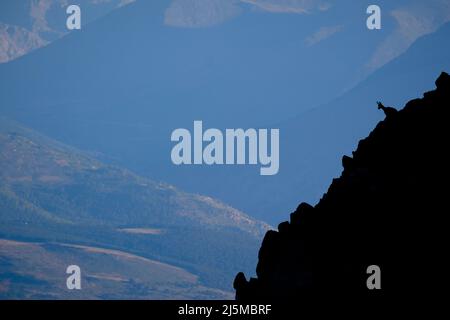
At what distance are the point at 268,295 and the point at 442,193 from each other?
584 centimetres

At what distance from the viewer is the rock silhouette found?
28.3 m

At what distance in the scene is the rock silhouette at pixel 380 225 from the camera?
28.3m

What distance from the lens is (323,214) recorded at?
106 ft

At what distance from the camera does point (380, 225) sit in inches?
1183

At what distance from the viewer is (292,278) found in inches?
1218
